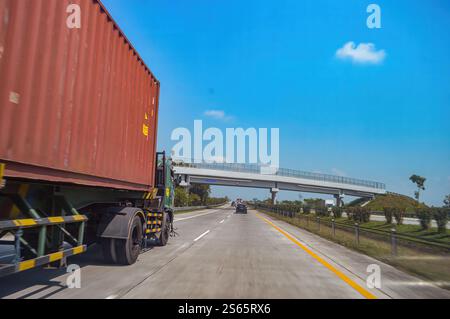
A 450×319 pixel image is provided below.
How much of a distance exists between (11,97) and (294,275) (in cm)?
633

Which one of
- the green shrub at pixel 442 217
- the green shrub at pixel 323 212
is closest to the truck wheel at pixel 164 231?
the green shrub at pixel 442 217

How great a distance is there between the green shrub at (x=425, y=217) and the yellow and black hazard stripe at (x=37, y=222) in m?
27.2

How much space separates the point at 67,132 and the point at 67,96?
1.96 ft

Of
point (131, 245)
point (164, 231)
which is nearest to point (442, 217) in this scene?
point (164, 231)

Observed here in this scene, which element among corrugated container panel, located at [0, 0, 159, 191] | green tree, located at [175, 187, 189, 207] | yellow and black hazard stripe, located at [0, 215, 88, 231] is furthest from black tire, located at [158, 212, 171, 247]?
green tree, located at [175, 187, 189, 207]

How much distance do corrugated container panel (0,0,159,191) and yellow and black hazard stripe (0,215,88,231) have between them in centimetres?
64

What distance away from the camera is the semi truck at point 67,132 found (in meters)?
5.11

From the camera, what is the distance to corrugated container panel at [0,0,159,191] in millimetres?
5016

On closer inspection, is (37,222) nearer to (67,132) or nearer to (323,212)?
(67,132)

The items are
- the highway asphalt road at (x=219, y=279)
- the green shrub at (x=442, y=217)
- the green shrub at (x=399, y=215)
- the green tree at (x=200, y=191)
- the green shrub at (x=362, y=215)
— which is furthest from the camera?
the green tree at (x=200, y=191)

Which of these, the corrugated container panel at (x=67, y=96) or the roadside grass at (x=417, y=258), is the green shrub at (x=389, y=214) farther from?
the corrugated container panel at (x=67, y=96)

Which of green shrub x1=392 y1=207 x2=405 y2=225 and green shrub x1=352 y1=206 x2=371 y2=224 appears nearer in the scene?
green shrub x1=392 y1=207 x2=405 y2=225

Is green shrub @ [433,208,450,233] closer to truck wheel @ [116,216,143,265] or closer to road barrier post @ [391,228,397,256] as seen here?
road barrier post @ [391,228,397,256]

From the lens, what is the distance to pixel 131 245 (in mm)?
9008
